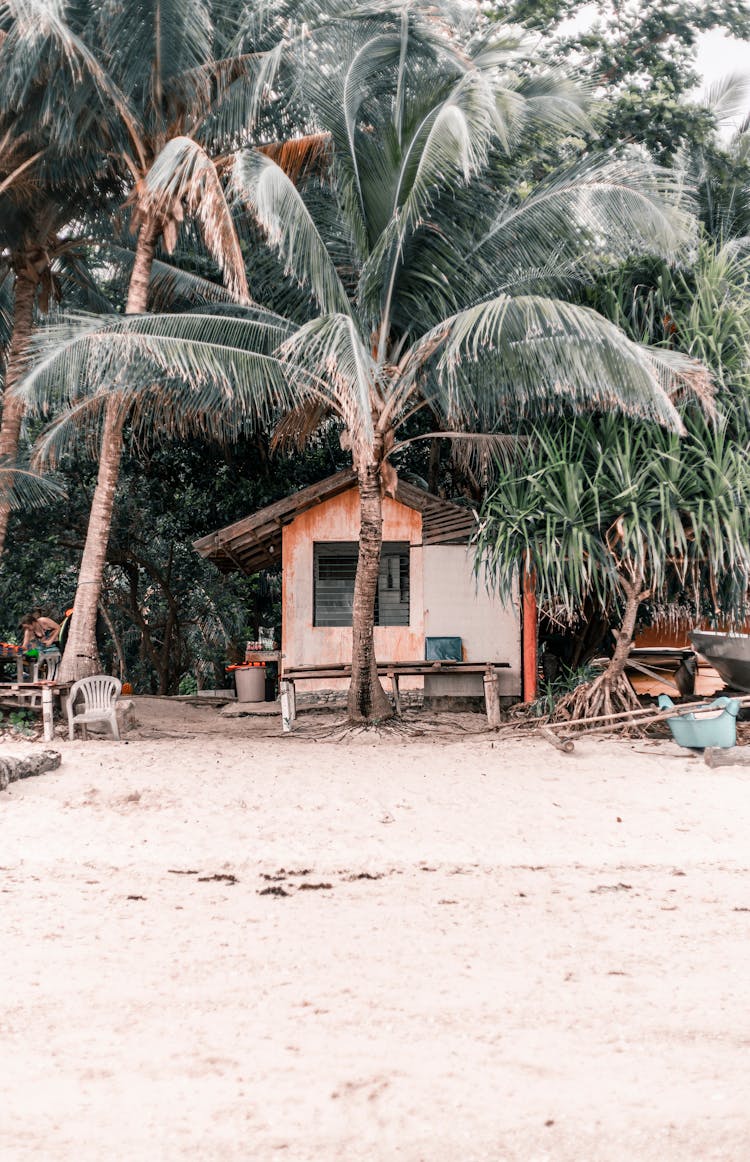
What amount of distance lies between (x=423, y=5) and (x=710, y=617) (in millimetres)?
7389

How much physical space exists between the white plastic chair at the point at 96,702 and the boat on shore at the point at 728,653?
6.56m

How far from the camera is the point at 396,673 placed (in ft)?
38.6

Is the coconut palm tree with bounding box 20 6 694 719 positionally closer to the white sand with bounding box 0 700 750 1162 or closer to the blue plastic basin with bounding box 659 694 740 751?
the blue plastic basin with bounding box 659 694 740 751

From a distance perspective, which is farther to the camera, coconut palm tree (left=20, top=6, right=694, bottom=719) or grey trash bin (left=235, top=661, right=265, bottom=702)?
grey trash bin (left=235, top=661, right=265, bottom=702)

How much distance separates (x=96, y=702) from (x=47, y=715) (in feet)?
1.77

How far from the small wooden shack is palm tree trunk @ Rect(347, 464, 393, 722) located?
5.08 feet

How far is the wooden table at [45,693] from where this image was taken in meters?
10.7

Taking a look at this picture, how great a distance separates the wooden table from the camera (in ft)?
35.0

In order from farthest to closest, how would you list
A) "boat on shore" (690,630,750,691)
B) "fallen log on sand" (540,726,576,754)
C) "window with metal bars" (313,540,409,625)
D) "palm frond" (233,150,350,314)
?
1. "window with metal bars" (313,540,409,625)
2. "boat on shore" (690,630,750,691)
3. "fallen log on sand" (540,726,576,754)
4. "palm frond" (233,150,350,314)

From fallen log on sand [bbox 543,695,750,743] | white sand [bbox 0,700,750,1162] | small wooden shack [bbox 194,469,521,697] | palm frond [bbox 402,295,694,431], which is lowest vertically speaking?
white sand [bbox 0,700,750,1162]

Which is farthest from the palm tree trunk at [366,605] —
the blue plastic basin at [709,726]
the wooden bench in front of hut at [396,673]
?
the blue plastic basin at [709,726]

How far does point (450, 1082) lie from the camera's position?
10.5 ft

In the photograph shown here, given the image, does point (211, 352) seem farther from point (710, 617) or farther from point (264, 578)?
point (264, 578)

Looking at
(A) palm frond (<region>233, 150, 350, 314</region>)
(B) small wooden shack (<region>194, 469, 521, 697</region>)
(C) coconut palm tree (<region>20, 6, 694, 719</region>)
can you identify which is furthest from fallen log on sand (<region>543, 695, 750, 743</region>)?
(A) palm frond (<region>233, 150, 350, 314</region>)
